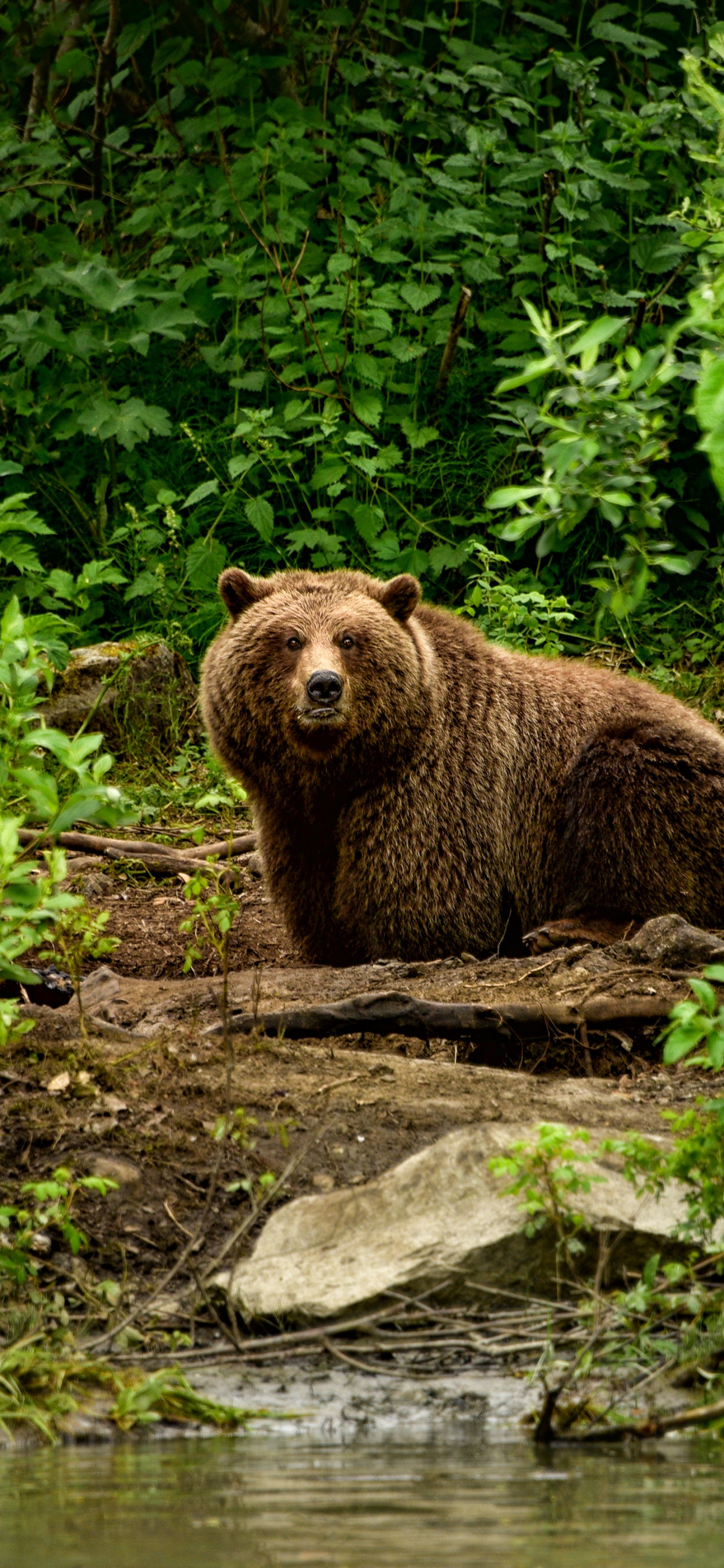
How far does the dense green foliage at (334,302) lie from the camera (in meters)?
9.10

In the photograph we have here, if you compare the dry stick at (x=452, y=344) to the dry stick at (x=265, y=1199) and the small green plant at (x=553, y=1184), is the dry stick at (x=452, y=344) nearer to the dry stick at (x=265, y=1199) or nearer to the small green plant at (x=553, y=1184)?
the dry stick at (x=265, y=1199)

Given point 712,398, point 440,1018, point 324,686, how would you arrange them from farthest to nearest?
1. point 324,686
2. point 440,1018
3. point 712,398

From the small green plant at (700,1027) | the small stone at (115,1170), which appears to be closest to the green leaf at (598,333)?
the small green plant at (700,1027)

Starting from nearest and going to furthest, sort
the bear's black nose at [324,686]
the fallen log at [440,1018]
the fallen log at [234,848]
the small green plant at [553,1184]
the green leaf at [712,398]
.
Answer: the green leaf at [712,398] < the small green plant at [553,1184] < the fallen log at [440,1018] < the bear's black nose at [324,686] < the fallen log at [234,848]

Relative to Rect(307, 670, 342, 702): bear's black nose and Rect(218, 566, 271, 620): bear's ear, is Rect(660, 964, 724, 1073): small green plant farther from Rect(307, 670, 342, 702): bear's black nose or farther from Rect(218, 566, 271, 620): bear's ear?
Rect(218, 566, 271, 620): bear's ear

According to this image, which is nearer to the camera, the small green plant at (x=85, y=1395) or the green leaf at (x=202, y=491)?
the small green plant at (x=85, y=1395)

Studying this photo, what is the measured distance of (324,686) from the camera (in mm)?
5871

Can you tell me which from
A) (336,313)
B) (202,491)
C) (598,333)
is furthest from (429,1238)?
(336,313)

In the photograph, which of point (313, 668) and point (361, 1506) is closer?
point (361, 1506)

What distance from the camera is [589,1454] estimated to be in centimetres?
275

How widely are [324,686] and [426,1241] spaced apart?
9.27 feet

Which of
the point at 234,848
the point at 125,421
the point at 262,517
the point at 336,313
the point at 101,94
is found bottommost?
the point at 234,848

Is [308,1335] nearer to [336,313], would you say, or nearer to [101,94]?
[336,313]

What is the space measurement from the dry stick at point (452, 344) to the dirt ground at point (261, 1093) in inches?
188
